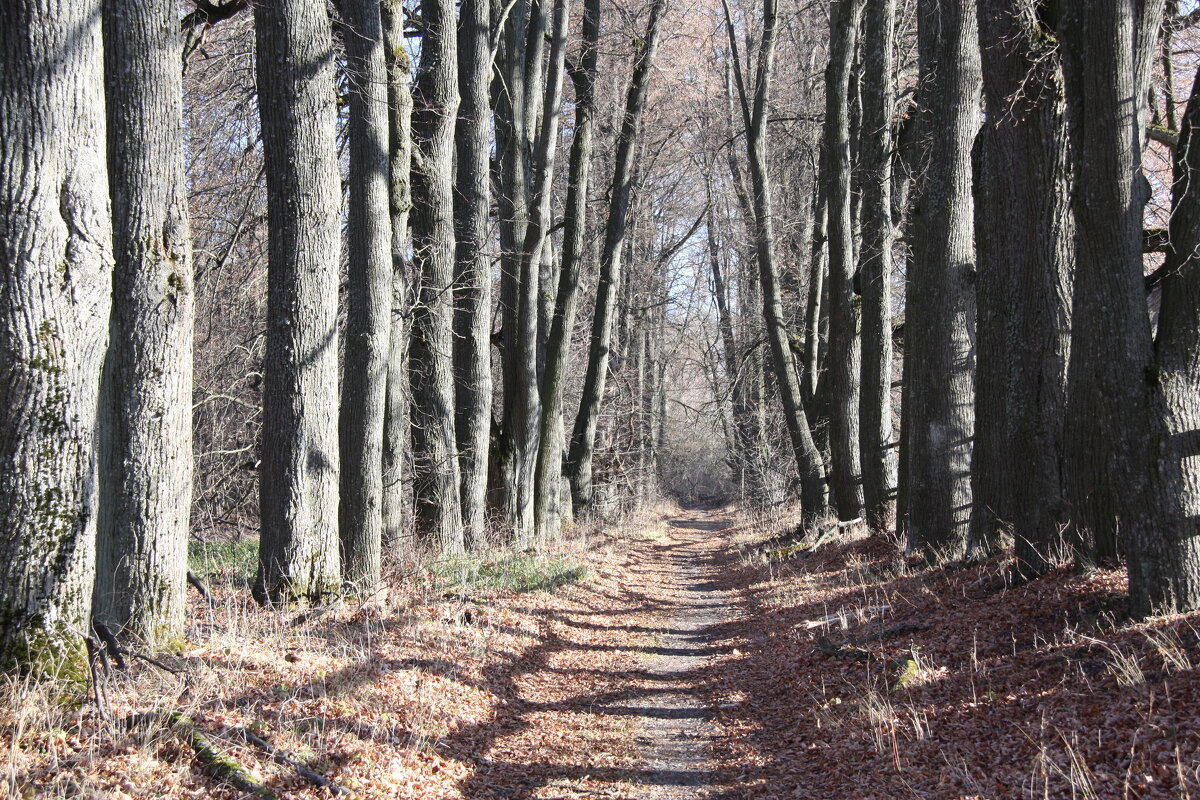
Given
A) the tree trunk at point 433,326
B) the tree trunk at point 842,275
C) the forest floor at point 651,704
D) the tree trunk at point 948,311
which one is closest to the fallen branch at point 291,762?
the forest floor at point 651,704

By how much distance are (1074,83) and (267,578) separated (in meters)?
7.28

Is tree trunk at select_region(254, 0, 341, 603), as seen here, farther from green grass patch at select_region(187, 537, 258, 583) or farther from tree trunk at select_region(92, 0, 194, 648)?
tree trunk at select_region(92, 0, 194, 648)

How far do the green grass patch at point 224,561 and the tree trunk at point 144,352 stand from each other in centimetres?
184

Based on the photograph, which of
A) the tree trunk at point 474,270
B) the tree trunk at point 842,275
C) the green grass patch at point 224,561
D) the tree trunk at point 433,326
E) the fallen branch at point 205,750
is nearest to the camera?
the fallen branch at point 205,750

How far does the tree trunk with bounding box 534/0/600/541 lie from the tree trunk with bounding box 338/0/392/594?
627 centimetres

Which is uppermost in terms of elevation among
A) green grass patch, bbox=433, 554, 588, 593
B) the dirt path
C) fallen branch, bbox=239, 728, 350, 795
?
fallen branch, bbox=239, 728, 350, 795

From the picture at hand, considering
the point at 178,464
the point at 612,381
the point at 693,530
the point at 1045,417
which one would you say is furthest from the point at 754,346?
the point at 178,464

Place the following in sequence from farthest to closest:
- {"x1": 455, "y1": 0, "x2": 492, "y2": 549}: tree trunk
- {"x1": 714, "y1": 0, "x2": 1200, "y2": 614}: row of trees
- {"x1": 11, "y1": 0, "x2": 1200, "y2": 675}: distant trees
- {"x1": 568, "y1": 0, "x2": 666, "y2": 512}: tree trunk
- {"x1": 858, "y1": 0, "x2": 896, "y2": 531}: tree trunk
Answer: {"x1": 568, "y1": 0, "x2": 666, "y2": 512}: tree trunk → {"x1": 858, "y1": 0, "x2": 896, "y2": 531}: tree trunk → {"x1": 455, "y1": 0, "x2": 492, "y2": 549}: tree trunk → {"x1": 714, "y1": 0, "x2": 1200, "y2": 614}: row of trees → {"x1": 11, "y1": 0, "x2": 1200, "y2": 675}: distant trees

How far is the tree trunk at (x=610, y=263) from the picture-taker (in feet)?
52.4

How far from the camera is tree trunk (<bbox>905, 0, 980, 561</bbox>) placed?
9539mm

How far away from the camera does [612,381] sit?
23.5m

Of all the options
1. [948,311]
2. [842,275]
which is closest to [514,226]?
[842,275]

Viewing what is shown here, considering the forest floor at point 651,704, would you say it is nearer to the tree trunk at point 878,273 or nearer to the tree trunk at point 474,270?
the tree trunk at point 474,270

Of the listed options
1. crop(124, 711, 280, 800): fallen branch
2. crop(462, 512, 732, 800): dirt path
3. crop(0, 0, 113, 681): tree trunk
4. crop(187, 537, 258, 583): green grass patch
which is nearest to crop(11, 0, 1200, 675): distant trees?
crop(0, 0, 113, 681): tree trunk
